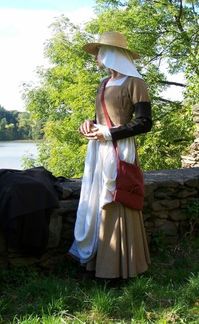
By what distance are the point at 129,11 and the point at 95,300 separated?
15378 millimetres

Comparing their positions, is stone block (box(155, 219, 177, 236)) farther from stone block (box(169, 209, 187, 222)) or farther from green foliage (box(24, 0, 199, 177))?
green foliage (box(24, 0, 199, 177))

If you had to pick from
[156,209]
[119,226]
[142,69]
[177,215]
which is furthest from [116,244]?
[142,69]

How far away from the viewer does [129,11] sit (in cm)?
1677

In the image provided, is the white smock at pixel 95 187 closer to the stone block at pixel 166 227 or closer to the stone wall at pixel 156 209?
the stone wall at pixel 156 209

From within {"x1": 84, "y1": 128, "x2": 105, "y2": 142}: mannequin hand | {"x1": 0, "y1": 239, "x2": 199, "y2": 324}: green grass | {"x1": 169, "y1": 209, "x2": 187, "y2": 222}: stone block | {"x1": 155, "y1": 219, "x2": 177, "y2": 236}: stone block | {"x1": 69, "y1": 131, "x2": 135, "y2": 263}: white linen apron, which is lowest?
{"x1": 0, "y1": 239, "x2": 199, "y2": 324}: green grass

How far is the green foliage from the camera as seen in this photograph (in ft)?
52.6

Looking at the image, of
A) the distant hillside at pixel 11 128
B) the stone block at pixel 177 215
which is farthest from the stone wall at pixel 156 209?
the distant hillside at pixel 11 128

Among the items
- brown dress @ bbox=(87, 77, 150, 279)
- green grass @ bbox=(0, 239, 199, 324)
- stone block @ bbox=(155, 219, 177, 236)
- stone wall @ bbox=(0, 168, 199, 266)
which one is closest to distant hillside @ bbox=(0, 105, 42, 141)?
stone wall @ bbox=(0, 168, 199, 266)

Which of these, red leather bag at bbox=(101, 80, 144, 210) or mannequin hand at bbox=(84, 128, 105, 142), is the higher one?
mannequin hand at bbox=(84, 128, 105, 142)

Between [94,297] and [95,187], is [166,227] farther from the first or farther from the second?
[94,297]

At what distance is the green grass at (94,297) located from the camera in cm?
268

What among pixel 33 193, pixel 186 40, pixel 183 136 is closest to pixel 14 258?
pixel 33 193

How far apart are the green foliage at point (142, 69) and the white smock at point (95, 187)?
11073mm

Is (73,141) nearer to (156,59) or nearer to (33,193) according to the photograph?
(156,59)
